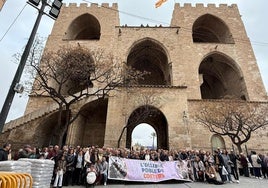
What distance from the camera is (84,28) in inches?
1030

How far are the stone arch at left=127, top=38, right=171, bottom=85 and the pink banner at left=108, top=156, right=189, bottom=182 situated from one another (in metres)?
12.9

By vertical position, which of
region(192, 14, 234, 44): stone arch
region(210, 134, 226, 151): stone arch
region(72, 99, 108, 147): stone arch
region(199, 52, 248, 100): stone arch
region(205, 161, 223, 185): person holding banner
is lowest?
region(205, 161, 223, 185): person holding banner

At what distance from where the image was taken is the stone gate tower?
1530 cm

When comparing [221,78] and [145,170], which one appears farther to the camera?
[221,78]

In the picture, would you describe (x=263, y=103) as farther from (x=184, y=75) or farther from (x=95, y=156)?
(x=95, y=156)

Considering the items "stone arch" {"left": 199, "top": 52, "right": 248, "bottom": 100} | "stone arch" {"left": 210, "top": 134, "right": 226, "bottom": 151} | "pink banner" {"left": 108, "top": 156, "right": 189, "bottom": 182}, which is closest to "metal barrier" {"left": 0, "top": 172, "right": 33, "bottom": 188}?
"pink banner" {"left": 108, "top": 156, "right": 189, "bottom": 182}

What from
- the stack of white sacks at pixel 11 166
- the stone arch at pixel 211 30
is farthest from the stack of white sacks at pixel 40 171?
the stone arch at pixel 211 30

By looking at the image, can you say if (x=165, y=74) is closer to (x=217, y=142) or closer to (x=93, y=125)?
(x=217, y=142)

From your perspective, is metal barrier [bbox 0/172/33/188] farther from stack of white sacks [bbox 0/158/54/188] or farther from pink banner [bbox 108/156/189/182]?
pink banner [bbox 108/156/189/182]

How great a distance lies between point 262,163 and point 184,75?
1033 centimetres

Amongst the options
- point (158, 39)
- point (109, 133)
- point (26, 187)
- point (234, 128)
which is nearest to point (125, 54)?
point (158, 39)

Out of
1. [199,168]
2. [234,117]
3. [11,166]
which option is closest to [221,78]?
[234,117]

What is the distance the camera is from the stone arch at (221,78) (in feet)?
66.1

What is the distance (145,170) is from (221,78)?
65.2 ft
